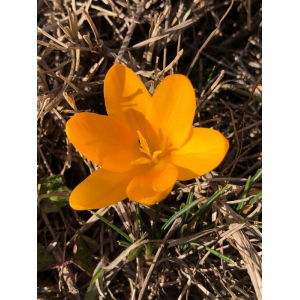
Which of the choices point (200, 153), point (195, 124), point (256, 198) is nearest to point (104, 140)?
point (200, 153)

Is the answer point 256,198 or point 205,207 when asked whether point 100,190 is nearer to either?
point 205,207

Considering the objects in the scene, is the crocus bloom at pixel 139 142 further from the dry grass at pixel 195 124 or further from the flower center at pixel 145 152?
the dry grass at pixel 195 124

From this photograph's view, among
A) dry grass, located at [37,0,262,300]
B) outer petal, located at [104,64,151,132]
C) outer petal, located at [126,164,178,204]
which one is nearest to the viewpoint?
outer petal, located at [126,164,178,204]

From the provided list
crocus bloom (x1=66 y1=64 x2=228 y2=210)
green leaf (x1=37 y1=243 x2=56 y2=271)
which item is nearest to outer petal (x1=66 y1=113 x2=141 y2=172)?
crocus bloom (x1=66 y1=64 x2=228 y2=210)

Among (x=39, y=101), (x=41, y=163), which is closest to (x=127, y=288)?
(x=41, y=163)

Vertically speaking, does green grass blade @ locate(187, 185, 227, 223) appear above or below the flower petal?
below

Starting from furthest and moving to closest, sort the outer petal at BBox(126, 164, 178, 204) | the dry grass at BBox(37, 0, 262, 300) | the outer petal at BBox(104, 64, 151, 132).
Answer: the dry grass at BBox(37, 0, 262, 300)
the outer petal at BBox(104, 64, 151, 132)
the outer petal at BBox(126, 164, 178, 204)

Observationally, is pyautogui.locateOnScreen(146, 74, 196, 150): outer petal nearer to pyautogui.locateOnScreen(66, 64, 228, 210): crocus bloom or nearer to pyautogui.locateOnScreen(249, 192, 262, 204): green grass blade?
pyautogui.locateOnScreen(66, 64, 228, 210): crocus bloom
